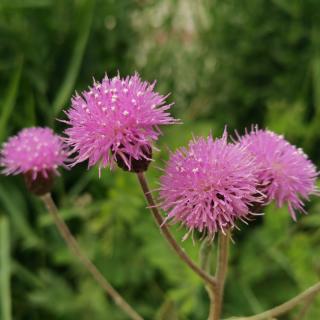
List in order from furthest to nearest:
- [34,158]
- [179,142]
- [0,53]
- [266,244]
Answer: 1. [0,53]
2. [179,142]
3. [266,244]
4. [34,158]

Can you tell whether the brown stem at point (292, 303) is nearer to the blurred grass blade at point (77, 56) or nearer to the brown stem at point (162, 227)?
the brown stem at point (162, 227)

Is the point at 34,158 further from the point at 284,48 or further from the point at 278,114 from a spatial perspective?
the point at 284,48

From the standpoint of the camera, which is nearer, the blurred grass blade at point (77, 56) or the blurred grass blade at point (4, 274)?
the blurred grass blade at point (4, 274)

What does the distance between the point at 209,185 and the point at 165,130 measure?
1307 mm

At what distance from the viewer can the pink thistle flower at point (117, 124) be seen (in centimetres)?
73

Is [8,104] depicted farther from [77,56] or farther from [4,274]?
[4,274]

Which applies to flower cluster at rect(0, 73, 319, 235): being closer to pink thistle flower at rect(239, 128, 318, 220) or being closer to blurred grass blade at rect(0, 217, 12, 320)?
pink thistle flower at rect(239, 128, 318, 220)

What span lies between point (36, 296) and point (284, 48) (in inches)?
52.6

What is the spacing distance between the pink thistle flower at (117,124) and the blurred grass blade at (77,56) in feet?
3.74

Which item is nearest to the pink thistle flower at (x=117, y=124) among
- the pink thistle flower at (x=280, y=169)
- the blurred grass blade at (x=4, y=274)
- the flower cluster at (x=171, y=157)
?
the flower cluster at (x=171, y=157)

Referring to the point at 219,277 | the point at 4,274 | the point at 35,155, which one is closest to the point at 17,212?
the point at 4,274

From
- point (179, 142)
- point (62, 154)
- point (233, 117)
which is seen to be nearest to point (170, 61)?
Result: point (233, 117)

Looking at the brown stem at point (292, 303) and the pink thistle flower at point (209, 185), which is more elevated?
the pink thistle flower at point (209, 185)

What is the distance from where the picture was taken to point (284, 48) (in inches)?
84.6
